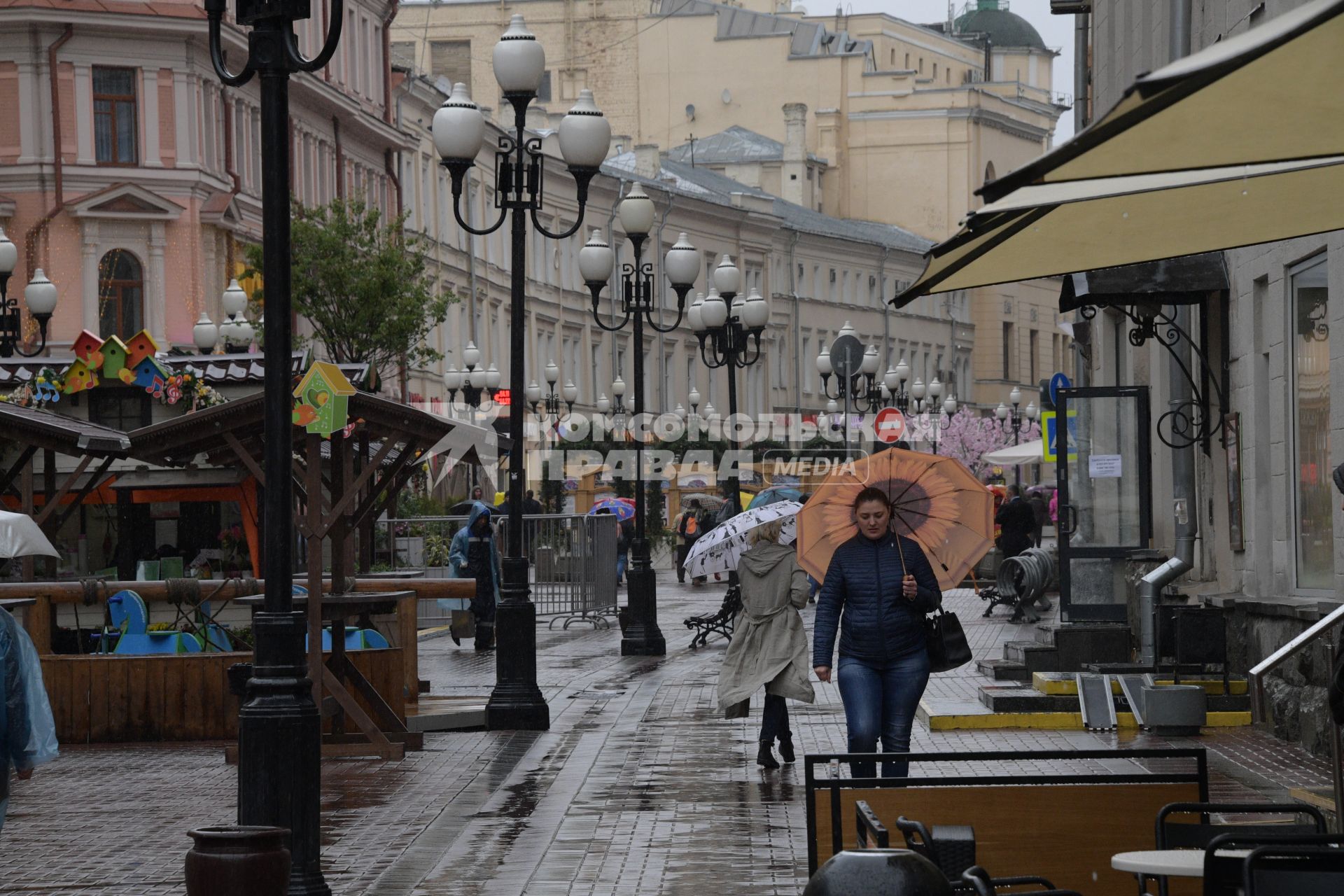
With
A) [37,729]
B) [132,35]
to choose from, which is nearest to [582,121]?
[37,729]

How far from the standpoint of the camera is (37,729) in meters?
9.41

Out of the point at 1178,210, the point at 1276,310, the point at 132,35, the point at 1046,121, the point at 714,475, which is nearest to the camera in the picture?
the point at 1178,210

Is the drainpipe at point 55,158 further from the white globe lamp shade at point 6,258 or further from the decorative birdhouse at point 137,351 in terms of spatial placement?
the decorative birdhouse at point 137,351

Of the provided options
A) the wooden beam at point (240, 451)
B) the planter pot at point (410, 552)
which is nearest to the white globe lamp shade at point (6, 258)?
the planter pot at point (410, 552)

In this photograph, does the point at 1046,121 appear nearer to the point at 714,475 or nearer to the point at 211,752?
the point at 714,475

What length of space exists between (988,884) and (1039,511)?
152ft

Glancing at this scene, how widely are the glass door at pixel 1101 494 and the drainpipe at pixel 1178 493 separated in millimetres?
358

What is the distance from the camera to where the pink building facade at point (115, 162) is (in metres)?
46.2

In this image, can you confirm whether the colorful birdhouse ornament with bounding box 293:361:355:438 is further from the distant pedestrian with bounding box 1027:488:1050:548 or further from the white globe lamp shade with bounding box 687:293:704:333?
the distant pedestrian with bounding box 1027:488:1050:548

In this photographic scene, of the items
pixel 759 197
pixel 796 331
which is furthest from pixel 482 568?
pixel 796 331

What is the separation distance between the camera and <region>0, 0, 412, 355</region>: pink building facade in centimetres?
4619

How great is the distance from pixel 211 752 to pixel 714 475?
4535 cm

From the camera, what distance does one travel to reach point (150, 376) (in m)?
26.9

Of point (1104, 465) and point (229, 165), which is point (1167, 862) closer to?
point (1104, 465)
